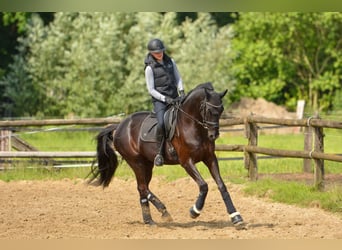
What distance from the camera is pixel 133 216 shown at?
29.1ft

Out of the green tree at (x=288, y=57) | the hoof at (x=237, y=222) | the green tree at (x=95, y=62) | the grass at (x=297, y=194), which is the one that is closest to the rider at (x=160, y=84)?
the hoof at (x=237, y=222)

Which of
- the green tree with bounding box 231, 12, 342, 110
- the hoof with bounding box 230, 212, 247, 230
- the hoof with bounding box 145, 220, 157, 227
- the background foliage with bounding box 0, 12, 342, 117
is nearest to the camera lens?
the hoof with bounding box 230, 212, 247, 230

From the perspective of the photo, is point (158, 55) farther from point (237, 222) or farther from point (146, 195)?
point (237, 222)

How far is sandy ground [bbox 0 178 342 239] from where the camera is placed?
23.1 feet

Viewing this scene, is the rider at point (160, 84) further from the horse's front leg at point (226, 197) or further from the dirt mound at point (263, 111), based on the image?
the dirt mound at point (263, 111)

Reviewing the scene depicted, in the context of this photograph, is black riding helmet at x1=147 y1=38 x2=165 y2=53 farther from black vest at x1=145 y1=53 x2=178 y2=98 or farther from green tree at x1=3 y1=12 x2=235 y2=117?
green tree at x1=3 y1=12 x2=235 y2=117

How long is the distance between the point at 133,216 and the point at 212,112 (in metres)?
2.38

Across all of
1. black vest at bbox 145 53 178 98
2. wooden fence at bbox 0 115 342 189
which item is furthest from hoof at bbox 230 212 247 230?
wooden fence at bbox 0 115 342 189

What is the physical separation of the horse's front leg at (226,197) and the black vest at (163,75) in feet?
3.42

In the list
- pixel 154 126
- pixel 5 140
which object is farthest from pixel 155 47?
pixel 5 140

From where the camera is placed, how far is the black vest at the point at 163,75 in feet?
26.2

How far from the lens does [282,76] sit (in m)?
41.3

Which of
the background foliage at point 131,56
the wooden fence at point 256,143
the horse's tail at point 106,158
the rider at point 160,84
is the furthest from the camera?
the background foliage at point 131,56

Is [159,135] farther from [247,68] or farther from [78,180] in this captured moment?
[247,68]
